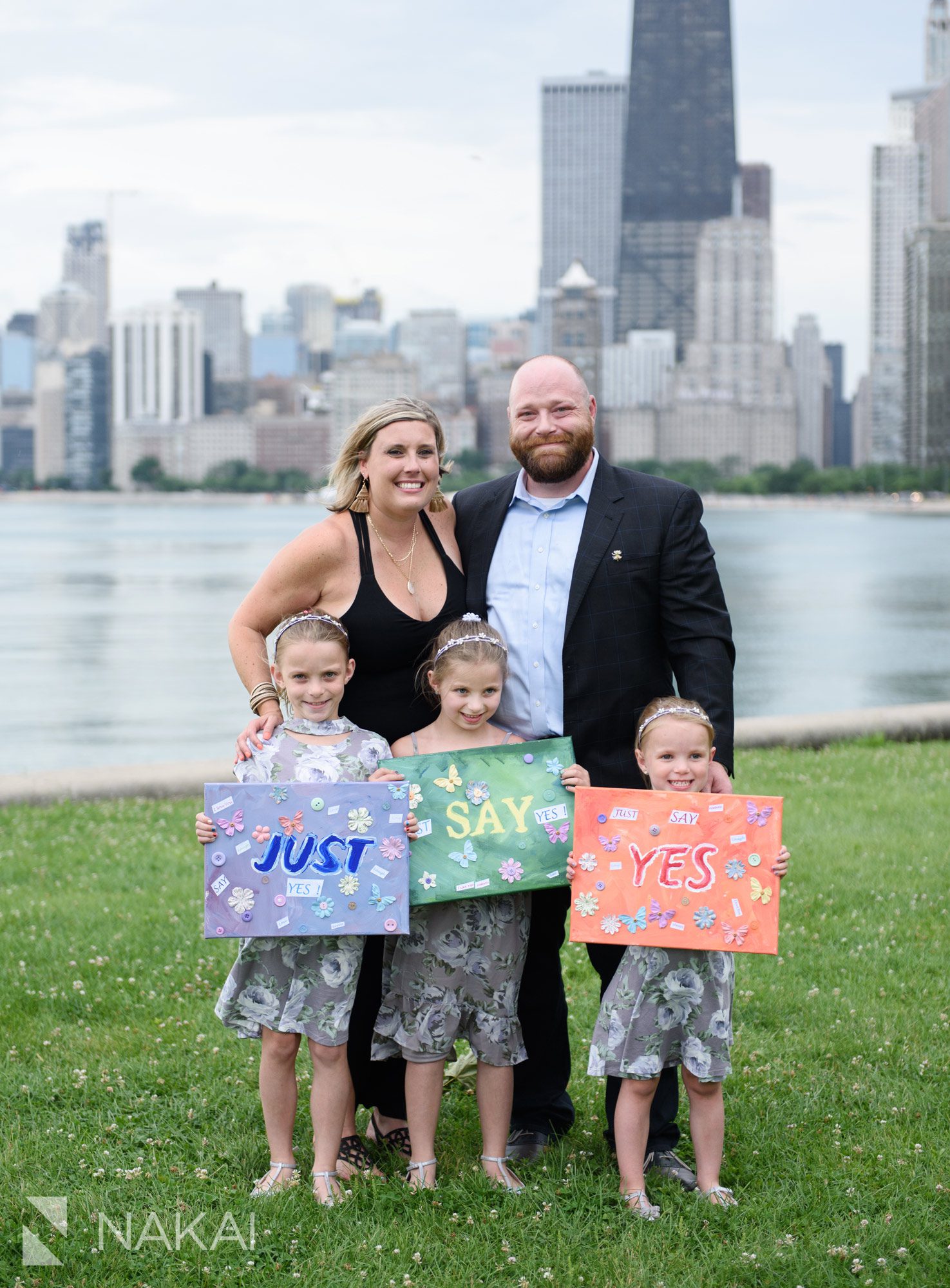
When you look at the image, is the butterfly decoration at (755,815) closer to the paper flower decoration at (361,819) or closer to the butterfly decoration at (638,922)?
the butterfly decoration at (638,922)

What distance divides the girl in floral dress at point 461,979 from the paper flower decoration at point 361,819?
32 centimetres

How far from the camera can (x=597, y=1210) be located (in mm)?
4098

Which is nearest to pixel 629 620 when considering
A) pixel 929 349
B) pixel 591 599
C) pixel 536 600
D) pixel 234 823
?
pixel 591 599

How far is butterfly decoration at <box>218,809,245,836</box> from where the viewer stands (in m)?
4.03

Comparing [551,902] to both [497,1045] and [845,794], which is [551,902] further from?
[845,794]

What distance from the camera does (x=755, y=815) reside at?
401 cm

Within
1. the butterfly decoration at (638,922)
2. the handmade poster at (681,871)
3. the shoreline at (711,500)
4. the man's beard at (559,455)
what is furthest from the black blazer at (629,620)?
the shoreline at (711,500)

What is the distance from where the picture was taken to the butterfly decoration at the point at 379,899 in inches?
158

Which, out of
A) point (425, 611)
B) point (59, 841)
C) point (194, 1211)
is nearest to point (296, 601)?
point (425, 611)

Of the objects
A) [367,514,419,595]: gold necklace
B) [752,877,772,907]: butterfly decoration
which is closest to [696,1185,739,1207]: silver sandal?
[752,877,772,907]: butterfly decoration

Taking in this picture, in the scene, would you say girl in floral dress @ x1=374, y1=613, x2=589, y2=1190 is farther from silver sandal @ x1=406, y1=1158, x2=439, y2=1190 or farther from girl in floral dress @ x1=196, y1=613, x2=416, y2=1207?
girl in floral dress @ x1=196, y1=613, x2=416, y2=1207

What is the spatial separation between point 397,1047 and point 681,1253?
105cm

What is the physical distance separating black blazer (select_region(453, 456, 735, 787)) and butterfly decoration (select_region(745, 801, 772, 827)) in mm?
349

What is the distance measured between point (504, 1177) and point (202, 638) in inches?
848
